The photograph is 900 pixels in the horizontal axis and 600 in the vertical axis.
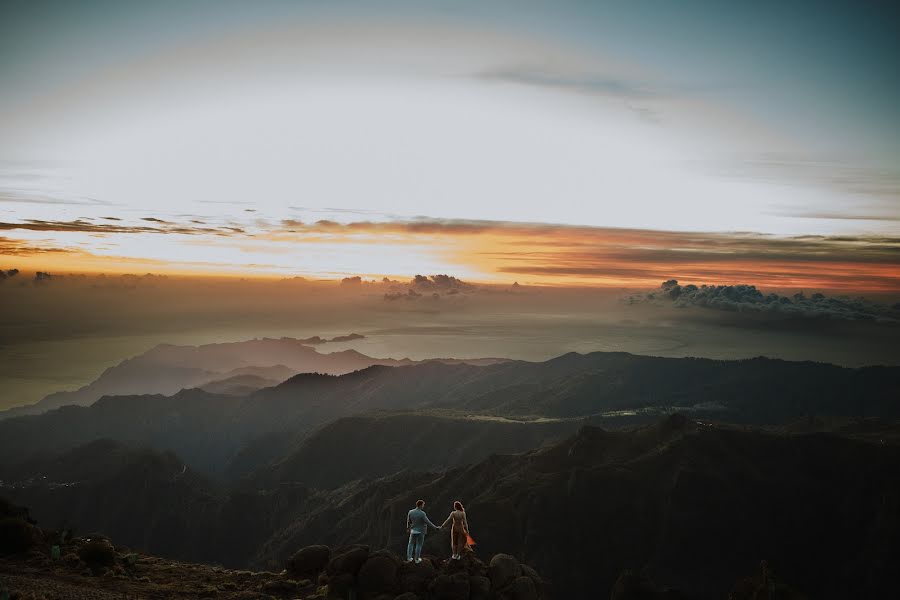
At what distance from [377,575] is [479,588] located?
5750mm

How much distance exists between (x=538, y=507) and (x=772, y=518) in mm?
53362

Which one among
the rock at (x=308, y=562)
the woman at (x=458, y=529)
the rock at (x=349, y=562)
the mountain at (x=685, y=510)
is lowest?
the mountain at (x=685, y=510)

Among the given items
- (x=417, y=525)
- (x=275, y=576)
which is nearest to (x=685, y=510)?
(x=275, y=576)

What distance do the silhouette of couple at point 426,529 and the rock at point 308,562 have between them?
6412 mm

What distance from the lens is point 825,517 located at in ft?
477

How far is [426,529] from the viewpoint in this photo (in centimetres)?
3328

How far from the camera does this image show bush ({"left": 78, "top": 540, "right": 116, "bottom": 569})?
1454 inches

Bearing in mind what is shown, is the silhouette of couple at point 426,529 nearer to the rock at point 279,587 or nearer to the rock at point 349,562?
the rock at point 349,562

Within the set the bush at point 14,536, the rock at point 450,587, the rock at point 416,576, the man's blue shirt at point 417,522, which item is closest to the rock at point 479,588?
the rock at point 450,587

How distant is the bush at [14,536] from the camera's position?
124ft

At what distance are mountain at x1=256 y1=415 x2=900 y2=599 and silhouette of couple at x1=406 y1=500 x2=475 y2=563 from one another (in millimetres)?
87661

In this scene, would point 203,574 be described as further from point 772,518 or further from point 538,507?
point 772,518

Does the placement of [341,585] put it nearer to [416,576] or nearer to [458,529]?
[416,576]

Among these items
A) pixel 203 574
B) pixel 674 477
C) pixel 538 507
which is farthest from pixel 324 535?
pixel 203 574
